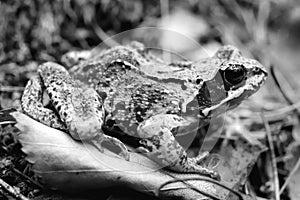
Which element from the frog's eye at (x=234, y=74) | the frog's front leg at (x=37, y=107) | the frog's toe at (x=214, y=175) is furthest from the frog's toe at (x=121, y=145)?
the frog's eye at (x=234, y=74)

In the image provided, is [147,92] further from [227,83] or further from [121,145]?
[227,83]

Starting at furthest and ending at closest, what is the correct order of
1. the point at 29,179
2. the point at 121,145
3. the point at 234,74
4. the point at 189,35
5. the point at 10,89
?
the point at 189,35 → the point at 10,89 → the point at 234,74 → the point at 121,145 → the point at 29,179

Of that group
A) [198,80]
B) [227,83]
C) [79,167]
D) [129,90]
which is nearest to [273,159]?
[227,83]

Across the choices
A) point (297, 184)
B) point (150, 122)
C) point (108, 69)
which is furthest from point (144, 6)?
point (297, 184)

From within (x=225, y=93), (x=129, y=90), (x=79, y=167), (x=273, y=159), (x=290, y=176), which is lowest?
(x=79, y=167)

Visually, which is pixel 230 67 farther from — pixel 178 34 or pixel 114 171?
pixel 178 34

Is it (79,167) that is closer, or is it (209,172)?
(79,167)

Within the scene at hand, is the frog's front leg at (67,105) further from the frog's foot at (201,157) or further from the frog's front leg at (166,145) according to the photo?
the frog's foot at (201,157)
